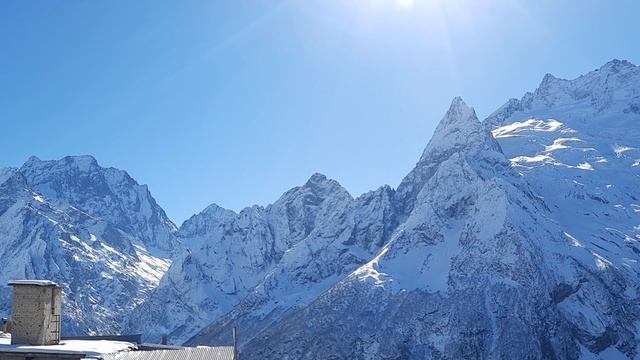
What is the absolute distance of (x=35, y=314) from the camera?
1588 inches

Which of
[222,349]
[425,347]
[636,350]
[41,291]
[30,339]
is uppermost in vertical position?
[41,291]

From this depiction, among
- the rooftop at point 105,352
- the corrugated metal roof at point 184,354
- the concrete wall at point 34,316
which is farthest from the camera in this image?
the corrugated metal roof at point 184,354

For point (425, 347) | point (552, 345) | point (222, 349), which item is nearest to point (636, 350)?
point (552, 345)

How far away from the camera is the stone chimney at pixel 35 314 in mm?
40219

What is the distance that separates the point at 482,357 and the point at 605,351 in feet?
124

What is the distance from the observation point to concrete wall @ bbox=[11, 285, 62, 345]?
40.2 metres

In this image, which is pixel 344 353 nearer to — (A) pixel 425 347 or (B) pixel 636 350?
(A) pixel 425 347

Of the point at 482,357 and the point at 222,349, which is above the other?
the point at 222,349

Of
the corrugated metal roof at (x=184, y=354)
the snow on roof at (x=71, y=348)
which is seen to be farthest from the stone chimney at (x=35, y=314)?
the corrugated metal roof at (x=184, y=354)

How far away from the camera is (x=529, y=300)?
7662 inches

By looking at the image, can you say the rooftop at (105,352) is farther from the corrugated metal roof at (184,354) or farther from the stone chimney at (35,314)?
the stone chimney at (35,314)

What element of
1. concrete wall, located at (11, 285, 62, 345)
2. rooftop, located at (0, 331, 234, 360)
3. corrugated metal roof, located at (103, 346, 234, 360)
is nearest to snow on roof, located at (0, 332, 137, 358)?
rooftop, located at (0, 331, 234, 360)

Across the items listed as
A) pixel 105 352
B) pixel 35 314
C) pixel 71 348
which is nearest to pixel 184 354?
pixel 105 352

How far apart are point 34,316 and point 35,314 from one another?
12cm
